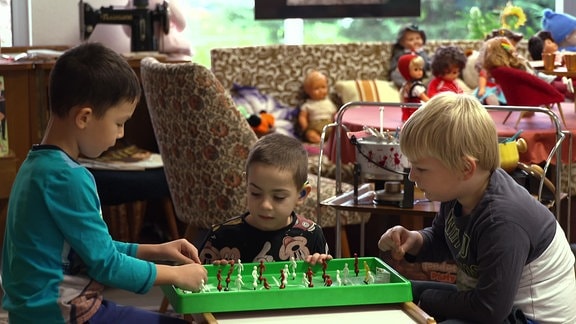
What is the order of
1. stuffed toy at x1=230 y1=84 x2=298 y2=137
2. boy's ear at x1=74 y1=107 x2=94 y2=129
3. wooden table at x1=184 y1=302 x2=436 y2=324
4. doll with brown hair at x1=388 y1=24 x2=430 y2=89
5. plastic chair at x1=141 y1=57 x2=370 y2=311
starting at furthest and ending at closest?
doll with brown hair at x1=388 y1=24 x2=430 y2=89
stuffed toy at x1=230 y1=84 x2=298 y2=137
plastic chair at x1=141 y1=57 x2=370 y2=311
boy's ear at x1=74 y1=107 x2=94 y2=129
wooden table at x1=184 y1=302 x2=436 y2=324

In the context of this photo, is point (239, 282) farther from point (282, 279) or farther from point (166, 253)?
point (166, 253)

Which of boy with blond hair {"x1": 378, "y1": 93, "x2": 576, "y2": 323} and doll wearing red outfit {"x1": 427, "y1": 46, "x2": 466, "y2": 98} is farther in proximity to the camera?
doll wearing red outfit {"x1": 427, "y1": 46, "x2": 466, "y2": 98}

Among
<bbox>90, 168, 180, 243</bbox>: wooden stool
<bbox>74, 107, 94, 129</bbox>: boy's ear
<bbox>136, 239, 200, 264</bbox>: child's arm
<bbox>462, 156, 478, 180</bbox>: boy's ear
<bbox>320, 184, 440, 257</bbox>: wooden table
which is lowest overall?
<bbox>90, 168, 180, 243</bbox>: wooden stool

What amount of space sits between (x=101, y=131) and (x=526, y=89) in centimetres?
222

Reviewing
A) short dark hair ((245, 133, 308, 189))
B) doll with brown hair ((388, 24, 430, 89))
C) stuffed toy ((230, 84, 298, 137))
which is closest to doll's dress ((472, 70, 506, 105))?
doll with brown hair ((388, 24, 430, 89))

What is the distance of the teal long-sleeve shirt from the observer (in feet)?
6.83

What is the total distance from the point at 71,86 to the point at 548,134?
2.05 meters

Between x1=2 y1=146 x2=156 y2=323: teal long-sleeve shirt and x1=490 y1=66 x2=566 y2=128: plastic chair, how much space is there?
7.19 feet

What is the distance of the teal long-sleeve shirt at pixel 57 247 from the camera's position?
6.83 feet

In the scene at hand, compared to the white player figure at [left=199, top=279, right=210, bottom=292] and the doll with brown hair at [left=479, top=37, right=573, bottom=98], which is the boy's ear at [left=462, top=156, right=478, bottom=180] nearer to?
the white player figure at [left=199, top=279, right=210, bottom=292]

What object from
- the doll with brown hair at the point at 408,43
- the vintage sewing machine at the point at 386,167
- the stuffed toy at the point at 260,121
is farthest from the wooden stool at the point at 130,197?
the vintage sewing machine at the point at 386,167

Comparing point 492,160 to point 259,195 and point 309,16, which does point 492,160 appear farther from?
point 309,16

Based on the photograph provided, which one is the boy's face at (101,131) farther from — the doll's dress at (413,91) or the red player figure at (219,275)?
the doll's dress at (413,91)

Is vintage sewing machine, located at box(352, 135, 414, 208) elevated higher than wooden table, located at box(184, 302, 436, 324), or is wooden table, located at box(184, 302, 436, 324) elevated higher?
vintage sewing machine, located at box(352, 135, 414, 208)
